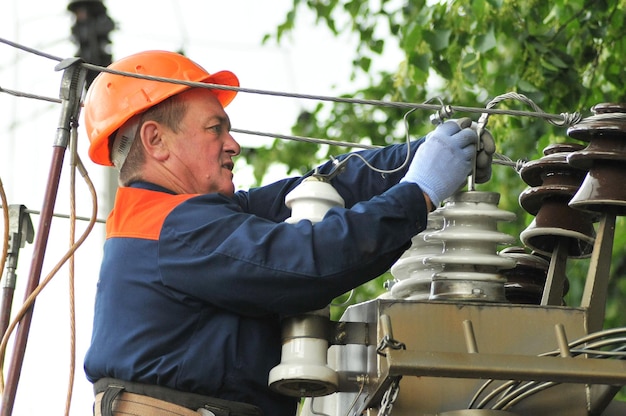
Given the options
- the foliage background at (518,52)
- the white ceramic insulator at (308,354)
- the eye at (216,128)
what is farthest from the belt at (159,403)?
the foliage background at (518,52)

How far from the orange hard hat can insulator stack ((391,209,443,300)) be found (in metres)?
0.89

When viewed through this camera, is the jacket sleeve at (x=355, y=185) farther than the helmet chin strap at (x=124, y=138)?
Yes

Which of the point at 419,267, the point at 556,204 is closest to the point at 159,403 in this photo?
the point at 419,267

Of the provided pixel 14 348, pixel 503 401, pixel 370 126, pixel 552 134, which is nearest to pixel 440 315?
pixel 503 401

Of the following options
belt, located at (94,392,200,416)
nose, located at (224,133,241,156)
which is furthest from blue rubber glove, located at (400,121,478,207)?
belt, located at (94,392,200,416)

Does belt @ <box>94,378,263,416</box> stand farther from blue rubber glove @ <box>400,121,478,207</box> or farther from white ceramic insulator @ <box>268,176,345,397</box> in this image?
blue rubber glove @ <box>400,121,478,207</box>

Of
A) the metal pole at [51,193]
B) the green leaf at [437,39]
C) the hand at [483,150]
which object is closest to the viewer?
the metal pole at [51,193]

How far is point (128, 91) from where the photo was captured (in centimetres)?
486

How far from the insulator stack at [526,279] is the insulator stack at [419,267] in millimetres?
481

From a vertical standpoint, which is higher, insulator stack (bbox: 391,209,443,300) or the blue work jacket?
insulator stack (bbox: 391,209,443,300)

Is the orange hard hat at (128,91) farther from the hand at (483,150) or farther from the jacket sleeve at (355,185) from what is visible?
the hand at (483,150)

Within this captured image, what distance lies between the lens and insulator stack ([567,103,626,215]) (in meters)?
4.26

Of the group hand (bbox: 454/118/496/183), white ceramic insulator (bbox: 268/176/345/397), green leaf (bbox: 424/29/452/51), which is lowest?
white ceramic insulator (bbox: 268/176/345/397)

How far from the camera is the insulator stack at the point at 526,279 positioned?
5.02 meters
